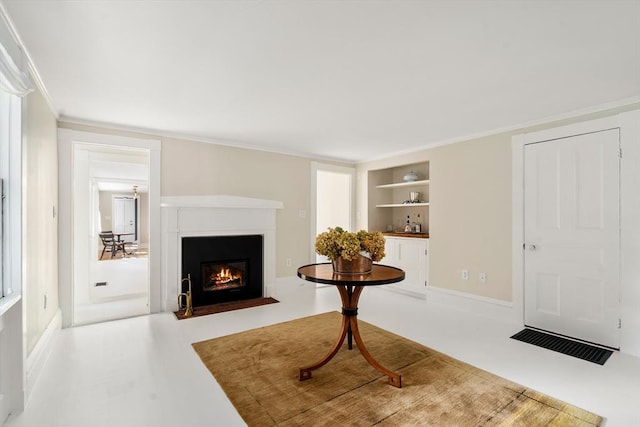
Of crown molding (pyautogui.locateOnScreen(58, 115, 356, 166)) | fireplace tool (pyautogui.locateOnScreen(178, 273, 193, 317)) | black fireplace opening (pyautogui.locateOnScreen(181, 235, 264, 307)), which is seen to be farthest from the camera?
black fireplace opening (pyautogui.locateOnScreen(181, 235, 264, 307))

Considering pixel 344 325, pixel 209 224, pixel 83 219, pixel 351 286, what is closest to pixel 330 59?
pixel 351 286

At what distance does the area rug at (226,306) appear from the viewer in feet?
12.4

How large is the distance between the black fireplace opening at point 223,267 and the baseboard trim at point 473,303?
249cm

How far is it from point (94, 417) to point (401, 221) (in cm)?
478

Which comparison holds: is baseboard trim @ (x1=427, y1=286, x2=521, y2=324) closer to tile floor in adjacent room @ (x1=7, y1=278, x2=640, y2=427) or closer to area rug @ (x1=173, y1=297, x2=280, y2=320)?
tile floor in adjacent room @ (x1=7, y1=278, x2=640, y2=427)

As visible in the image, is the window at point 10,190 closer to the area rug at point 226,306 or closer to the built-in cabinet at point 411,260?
the area rug at point 226,306

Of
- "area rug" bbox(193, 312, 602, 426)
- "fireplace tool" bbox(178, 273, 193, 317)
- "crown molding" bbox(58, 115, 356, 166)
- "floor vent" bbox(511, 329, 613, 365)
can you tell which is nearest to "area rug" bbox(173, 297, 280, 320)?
"fireplace tool" bbox(178, 273, 193, 317)

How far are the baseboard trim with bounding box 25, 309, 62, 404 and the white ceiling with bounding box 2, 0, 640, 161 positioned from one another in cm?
205

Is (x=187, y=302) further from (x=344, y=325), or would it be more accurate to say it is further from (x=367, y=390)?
(x=367, y=390)

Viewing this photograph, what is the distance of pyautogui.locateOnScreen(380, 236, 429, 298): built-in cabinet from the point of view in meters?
4.59

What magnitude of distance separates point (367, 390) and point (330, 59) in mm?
2228

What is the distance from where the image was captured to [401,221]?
18.4 feet

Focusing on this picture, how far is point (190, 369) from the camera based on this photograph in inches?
95.7

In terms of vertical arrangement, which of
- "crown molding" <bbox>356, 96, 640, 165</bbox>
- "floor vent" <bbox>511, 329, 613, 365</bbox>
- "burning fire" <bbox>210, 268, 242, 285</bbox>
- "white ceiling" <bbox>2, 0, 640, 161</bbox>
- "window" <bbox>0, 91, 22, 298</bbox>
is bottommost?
"floor vent" <bbox>511, 329, 613, 365</bbox>
